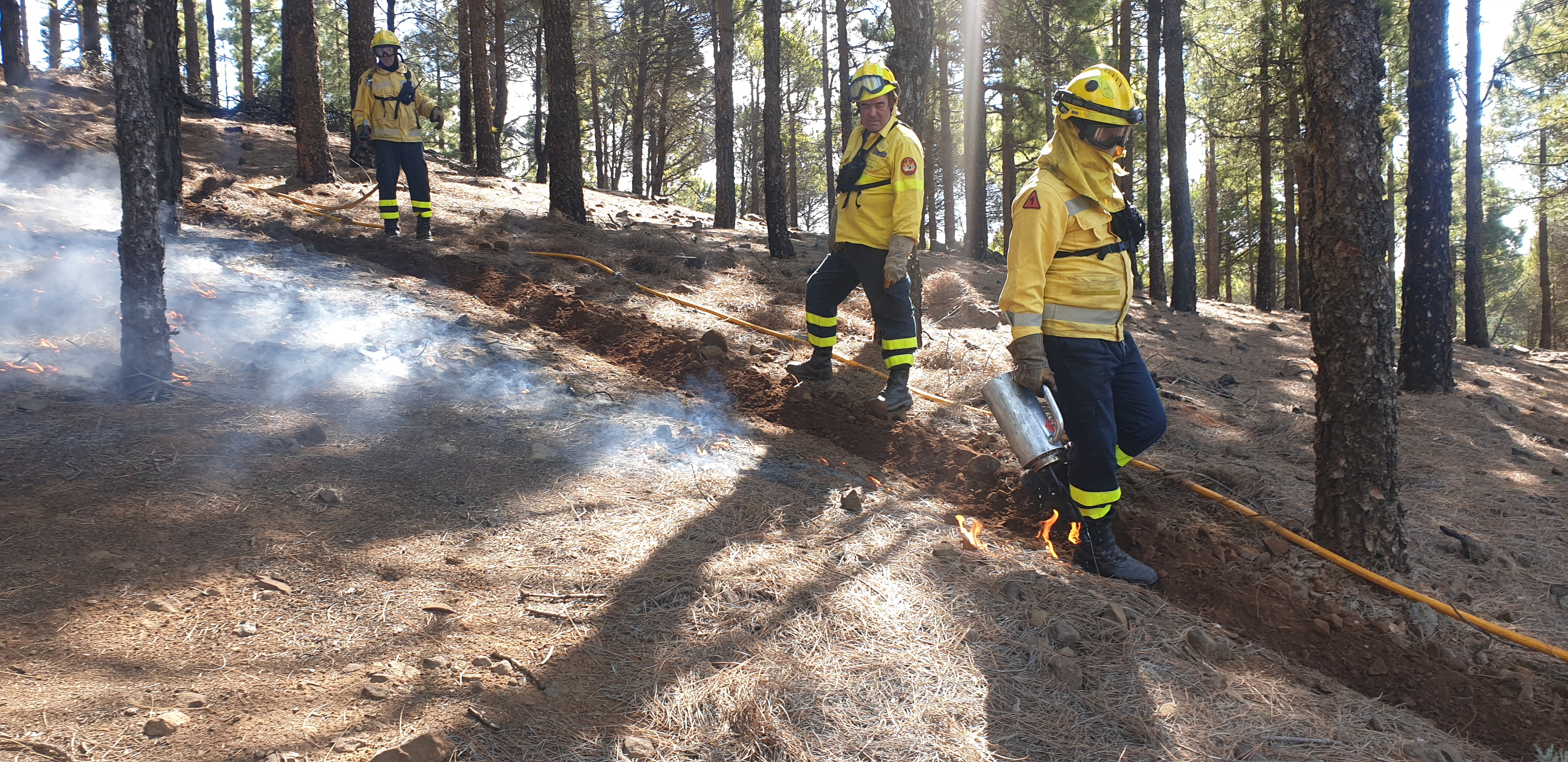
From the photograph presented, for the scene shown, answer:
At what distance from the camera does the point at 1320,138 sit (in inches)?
147

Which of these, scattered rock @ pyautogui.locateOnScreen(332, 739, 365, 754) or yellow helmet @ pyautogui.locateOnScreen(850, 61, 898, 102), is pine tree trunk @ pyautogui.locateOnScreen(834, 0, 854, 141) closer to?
yellow helmet @ pyautogui.locateOnScreen(850, 61, 898, 102)

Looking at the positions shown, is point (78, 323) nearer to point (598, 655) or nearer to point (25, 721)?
point (25, 721)

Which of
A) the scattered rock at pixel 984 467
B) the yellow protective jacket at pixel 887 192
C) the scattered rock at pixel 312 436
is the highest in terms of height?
the yellow protective jacket at pixel 887 192

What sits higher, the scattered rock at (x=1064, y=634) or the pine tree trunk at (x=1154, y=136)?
the pine tree trunk at (x=1154, y=136)

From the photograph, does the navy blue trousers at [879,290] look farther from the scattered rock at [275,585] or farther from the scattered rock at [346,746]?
the scattered rock at [346,746]

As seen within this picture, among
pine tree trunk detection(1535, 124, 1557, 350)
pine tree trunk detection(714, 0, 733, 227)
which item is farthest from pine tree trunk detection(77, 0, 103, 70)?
pine tree trunk detection(1535, 124, 1557, 350)

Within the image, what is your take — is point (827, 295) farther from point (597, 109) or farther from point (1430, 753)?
point (597, 109)

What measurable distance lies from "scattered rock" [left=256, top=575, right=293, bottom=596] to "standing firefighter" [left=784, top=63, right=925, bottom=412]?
3513 millimetres

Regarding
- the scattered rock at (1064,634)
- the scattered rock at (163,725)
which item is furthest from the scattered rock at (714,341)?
the scattered rock at (163,725)

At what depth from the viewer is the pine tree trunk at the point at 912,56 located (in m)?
7.18

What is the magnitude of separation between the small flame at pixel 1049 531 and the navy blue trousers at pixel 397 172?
719cm

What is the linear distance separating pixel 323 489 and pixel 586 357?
8.87 feet

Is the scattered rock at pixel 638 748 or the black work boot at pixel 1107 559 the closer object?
the scattered rock at pixel 638 748

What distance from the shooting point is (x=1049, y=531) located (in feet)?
13.7
